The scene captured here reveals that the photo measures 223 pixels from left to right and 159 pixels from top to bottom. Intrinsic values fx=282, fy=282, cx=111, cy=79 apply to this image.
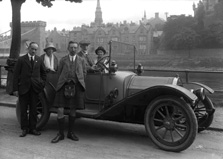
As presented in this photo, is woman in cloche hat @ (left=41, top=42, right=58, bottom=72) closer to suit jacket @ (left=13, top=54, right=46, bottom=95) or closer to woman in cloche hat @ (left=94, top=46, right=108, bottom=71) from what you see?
suit jacket @ (left=13, top=54, right=46, bottom=95)

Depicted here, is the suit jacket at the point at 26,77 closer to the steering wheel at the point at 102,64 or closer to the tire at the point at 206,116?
the steering wheel at the point at 102,64

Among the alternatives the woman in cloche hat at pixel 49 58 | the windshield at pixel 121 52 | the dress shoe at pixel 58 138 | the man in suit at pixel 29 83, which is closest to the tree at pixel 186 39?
the windshield at pixel 121 52

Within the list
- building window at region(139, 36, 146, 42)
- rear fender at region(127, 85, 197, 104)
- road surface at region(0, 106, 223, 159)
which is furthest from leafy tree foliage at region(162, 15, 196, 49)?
→ rear fender at region(127, 85, 197, 104)

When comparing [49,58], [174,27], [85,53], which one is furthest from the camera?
[174,27]

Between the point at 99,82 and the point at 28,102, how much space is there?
133 cm

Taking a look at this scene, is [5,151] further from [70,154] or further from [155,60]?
[155,60]

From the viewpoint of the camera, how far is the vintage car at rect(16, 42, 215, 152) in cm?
409

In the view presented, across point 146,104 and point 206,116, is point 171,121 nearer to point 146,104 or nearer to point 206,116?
point 146,104

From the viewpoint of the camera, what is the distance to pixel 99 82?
4.96 m

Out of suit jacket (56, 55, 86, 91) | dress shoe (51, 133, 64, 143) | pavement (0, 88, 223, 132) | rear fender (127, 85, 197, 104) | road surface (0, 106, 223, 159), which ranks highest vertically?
suit jacket (56, 55, 86, 91)

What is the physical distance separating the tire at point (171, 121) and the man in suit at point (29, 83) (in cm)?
200

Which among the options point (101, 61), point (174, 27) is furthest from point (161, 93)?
point (174, 27)

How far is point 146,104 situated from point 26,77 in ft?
6.97

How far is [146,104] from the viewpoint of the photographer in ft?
14.6
